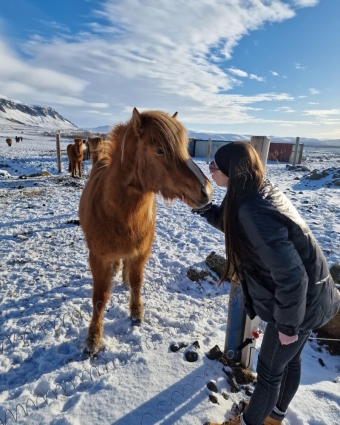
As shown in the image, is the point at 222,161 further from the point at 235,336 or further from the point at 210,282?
the point at 210,282

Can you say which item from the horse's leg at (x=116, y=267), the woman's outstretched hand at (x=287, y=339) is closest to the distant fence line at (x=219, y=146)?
the horse's leg at (x=116, y=267)

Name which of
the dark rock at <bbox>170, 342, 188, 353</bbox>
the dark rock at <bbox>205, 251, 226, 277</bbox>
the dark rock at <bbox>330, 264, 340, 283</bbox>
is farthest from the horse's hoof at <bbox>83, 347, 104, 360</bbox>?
the dark rock at <bbox>330, 264, 340, 283</bbox>

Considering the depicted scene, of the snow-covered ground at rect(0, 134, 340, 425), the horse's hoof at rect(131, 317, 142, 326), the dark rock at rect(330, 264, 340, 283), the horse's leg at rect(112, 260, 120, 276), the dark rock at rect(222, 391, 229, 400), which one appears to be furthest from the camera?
the horse's leg at rect(112, 260, 120, 276)

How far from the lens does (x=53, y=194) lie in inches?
397

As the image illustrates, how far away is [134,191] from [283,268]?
63.7 inches

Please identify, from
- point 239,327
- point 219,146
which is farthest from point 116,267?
point 219,146

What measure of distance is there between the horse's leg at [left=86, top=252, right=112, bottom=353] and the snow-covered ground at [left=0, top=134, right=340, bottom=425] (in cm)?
15

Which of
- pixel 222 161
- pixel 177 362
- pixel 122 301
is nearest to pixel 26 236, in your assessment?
pixel 122 301

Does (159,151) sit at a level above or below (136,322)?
above

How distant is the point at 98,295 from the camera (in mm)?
3285

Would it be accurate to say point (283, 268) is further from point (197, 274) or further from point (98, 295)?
point (197, 274)

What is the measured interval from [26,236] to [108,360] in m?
4.25

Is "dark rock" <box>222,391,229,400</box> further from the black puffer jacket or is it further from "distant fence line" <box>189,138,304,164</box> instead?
"distant fence line" <box>189,138,304,164</box>

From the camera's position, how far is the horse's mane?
2248 mm
